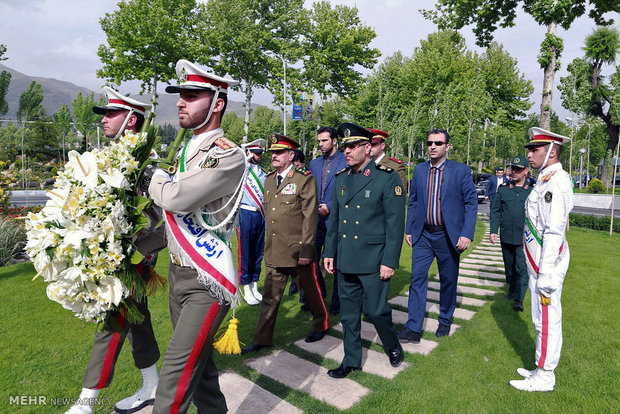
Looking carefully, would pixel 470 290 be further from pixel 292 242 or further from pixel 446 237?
pixel 292 242

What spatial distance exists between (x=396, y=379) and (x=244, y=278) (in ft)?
10.7

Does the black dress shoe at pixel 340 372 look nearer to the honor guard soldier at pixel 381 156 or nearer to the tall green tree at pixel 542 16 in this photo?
the honor guard soldier at pixel 381 156

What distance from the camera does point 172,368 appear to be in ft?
7.30

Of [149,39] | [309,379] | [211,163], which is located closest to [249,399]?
[309,379]

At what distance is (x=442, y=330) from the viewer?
4852mm

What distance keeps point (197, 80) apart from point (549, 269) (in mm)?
→ 3397

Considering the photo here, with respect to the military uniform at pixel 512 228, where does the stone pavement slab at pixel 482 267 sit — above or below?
below

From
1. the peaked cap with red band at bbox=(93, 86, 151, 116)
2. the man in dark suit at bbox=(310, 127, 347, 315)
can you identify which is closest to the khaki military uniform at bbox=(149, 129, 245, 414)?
the peaked cap with red band at bbox=(93, 86, 151, 116)

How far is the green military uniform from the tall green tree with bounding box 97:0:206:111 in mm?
29236

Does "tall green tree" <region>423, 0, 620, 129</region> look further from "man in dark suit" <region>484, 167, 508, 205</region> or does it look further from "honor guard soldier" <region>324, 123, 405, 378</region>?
"honor guard soldier" <region>324, 123, 405, 378</region>

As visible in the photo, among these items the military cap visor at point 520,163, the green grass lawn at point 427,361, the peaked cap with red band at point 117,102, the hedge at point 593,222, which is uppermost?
the peaked cap with red band at point 117,102

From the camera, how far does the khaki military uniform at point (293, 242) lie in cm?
457

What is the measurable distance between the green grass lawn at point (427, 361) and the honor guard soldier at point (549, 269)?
19 centimetres

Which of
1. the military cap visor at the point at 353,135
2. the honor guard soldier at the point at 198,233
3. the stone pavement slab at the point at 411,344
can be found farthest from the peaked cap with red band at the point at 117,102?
the stone pavement slab at the point at 411,344
